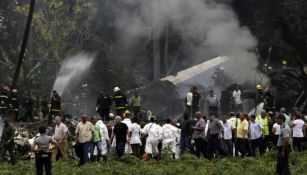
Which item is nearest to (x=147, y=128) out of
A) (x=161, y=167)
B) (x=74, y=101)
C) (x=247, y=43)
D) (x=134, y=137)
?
(x=134, y=137)

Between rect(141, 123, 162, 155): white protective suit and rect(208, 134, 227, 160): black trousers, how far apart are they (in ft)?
5.98

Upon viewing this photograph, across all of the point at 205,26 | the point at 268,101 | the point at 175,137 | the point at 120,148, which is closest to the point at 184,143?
the point at 175,137

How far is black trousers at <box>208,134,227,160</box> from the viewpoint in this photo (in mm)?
20250

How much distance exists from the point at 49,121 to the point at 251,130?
8.82 meters

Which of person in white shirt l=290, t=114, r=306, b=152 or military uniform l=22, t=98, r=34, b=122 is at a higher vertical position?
military uniform l=22, t=98, r=34, b=122

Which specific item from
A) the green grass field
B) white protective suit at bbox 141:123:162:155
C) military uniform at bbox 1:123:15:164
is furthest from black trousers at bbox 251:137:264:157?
military uniform at bbox 1:123:15:164

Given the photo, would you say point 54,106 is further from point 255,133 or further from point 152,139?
point 255,133

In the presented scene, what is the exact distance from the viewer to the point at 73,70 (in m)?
43.4

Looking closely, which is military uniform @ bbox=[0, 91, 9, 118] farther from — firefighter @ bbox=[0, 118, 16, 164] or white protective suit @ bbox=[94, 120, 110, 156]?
white protective suit @ bbox=[94, 120, 110, 156]

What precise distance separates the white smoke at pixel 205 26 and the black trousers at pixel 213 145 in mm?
14321

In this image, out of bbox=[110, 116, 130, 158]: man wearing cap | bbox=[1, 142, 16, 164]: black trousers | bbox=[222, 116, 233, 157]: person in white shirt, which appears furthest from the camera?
bbox=[222, 116, 233, 157]: person in white shirt

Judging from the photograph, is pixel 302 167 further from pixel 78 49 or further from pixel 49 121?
pixel 78 49

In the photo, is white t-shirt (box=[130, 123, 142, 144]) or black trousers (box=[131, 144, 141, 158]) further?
black trousers (box=[131, 144, 141, 158])

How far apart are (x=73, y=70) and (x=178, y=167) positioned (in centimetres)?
2646
